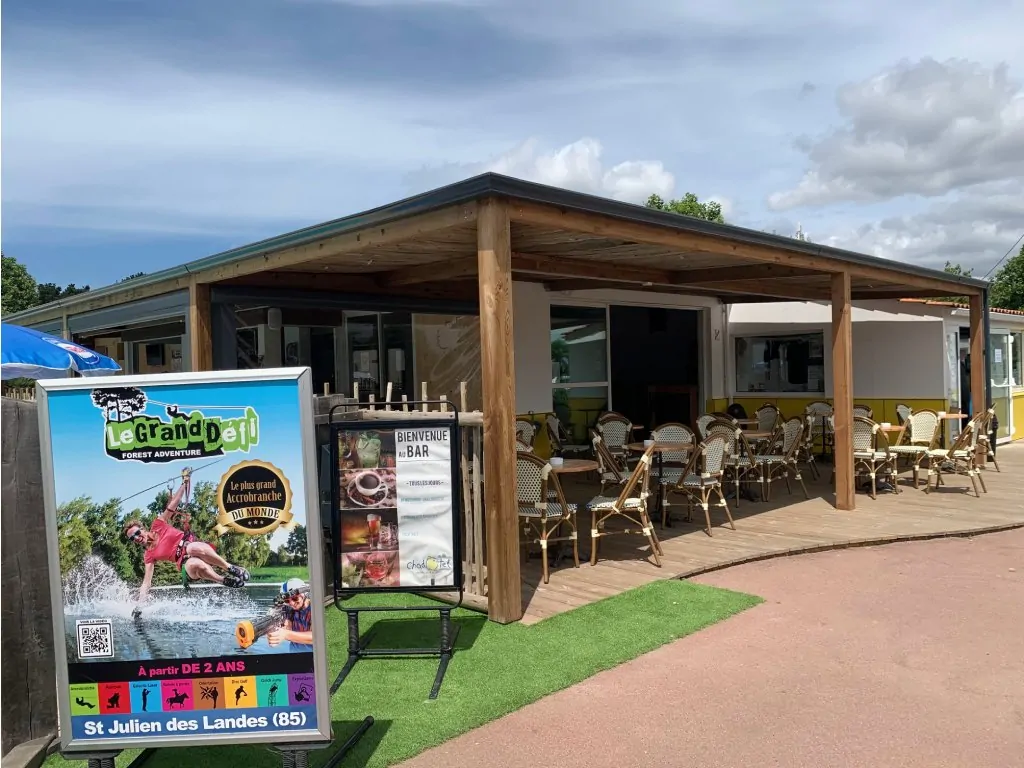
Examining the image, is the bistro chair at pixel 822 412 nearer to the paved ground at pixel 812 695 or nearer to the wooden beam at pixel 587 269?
the wooden beam at pixel 587 269

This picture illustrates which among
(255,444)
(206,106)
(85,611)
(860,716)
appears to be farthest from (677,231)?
(206,106)

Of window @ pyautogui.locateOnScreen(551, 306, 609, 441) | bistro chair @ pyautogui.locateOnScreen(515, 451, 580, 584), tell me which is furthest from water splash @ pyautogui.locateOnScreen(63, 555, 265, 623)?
window @ pyautogui.locateOnScreen(551, 306, 609, 441)

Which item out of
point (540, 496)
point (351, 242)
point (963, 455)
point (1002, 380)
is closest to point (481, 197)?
point (351, 242)

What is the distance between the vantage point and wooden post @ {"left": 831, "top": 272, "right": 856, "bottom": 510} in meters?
7.93

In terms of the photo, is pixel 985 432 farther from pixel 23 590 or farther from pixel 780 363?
pixel 23 590

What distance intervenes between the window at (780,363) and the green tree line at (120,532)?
12.1 metres

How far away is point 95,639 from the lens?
102 inches

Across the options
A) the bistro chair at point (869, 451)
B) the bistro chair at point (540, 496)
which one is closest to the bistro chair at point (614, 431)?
the bistro chair at point (869, 451)

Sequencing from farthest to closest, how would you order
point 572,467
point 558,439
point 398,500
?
point 558,439 < point 572,467 < point 398,500

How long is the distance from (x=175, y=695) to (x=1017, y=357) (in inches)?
627

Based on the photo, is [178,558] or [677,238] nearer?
[178,558]

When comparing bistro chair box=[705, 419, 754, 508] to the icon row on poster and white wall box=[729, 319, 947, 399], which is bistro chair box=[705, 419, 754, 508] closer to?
white wall box=[729, 319, 947, 399]

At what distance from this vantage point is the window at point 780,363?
43.5 feet

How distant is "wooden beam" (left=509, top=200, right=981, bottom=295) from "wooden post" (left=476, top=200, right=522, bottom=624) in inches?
8.6
